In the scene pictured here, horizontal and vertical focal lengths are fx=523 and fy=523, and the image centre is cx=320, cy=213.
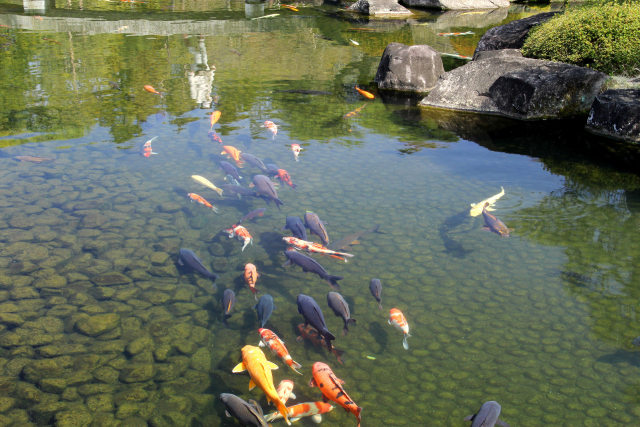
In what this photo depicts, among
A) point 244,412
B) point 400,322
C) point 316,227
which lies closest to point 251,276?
point 316,227

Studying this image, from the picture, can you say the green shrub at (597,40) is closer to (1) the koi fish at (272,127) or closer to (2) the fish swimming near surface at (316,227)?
(1) the koi fish at (272,127)

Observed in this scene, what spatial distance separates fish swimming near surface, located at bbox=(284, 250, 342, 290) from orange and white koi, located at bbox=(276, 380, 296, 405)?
1.23 meters

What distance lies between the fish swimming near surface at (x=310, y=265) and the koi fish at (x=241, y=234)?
689 mm

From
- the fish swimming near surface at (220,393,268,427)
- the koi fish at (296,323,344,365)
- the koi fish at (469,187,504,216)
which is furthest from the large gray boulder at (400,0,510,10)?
the fish swimming near surface at (220,393,268,427)

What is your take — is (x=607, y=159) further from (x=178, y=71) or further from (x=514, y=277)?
(x=178, y=71)

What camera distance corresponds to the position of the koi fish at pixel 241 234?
5.50 m

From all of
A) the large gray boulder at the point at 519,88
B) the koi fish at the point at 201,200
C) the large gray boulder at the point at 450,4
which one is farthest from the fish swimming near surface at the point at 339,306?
the large gray boulder at the point at 450,4

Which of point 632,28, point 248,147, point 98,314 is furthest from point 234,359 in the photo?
point 632,28

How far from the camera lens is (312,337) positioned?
173 inches

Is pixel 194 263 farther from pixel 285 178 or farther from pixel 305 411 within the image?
pixel 285 178

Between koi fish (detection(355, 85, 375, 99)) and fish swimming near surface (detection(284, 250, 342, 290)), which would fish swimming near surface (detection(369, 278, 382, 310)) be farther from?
koi fish (detection(355, 85, 375, 99))

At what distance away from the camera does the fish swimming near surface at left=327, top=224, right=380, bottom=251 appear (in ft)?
18.2

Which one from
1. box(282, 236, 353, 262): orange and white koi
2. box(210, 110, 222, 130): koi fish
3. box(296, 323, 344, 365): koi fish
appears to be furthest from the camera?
box(210, 110, 222, 130): koi fish

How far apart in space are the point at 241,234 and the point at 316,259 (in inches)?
33.0
